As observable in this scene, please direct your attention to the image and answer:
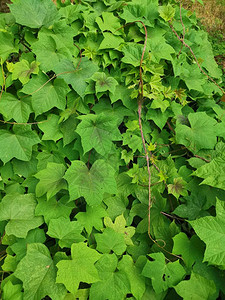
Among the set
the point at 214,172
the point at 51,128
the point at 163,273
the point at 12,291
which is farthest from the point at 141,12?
the point at 12,291

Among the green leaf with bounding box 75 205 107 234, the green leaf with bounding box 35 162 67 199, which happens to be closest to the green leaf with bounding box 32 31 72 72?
the green leaf with bounding box 35 162 67 199

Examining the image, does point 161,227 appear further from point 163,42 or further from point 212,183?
point 163,42

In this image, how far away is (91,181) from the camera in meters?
1.63

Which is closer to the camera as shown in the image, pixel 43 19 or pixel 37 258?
pixel 37 258

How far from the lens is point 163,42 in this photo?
1908 millimetres

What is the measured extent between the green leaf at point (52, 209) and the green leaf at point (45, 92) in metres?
0.59

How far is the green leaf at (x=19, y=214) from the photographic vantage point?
167 centimetres

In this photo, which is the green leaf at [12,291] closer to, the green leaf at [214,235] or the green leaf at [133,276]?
the green leaf at [133,276]

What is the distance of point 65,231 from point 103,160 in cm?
51

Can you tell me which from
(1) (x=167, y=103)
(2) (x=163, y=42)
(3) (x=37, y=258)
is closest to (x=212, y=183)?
(1) (x=167, y=103)

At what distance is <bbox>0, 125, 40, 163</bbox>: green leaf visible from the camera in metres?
1.68

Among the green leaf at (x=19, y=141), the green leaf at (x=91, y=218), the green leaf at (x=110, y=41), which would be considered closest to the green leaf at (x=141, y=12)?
the green leaf at (x=110, y=41)

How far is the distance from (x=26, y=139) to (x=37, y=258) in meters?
0.75

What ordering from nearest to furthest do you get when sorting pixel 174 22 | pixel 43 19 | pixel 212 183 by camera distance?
pixel 212 183 → pixel 43 19 → pixel 174 22
